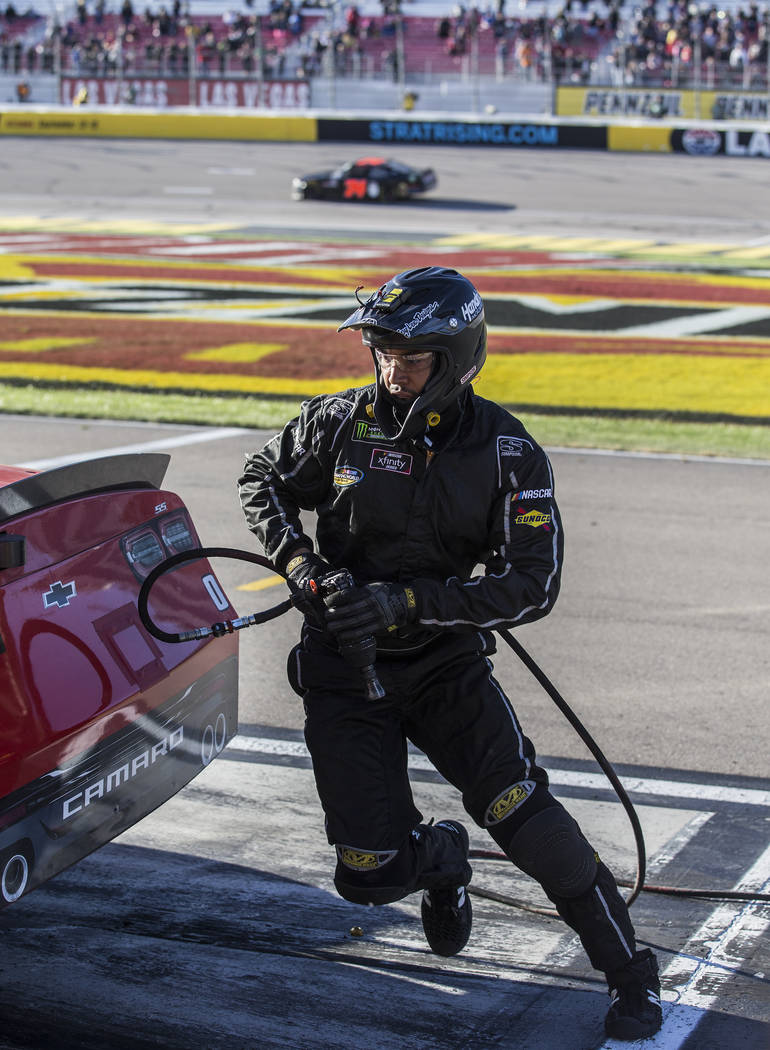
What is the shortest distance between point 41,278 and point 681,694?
17.0 metres

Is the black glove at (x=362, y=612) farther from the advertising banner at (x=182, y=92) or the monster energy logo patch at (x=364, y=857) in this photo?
the advertising banner at (x=182, y=92)

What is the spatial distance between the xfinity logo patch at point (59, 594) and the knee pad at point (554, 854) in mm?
1340

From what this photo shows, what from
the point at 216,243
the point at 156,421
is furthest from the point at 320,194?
the point at 156,421

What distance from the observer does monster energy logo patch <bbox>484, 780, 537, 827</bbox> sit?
3.72 m

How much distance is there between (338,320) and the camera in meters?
17.8

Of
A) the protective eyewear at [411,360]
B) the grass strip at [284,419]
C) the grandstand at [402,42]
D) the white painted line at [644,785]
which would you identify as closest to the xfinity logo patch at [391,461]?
the protective eyewear at [411,360]

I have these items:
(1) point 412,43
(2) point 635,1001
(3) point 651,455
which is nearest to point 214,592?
(2) point 635,1001

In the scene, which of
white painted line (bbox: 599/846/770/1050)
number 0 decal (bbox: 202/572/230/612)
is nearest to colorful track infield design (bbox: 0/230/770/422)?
white painted line (bbox: 599/846/770/1050)

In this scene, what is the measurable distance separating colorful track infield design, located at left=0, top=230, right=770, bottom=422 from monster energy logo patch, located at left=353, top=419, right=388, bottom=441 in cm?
Result: 942

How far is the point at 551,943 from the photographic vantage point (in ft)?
14.0

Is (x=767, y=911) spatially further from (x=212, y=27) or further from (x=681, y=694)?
(x=212, y=27)

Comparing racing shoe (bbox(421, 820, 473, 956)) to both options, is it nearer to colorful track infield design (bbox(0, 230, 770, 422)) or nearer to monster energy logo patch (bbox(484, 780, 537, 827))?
monster energy logo patch (bbox(484, 780, 537, 827))

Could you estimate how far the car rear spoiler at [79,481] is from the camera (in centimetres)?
358

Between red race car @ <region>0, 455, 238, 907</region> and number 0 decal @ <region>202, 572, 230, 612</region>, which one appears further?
number 0 decal @ <region>202, 572, 230, 612</region>
